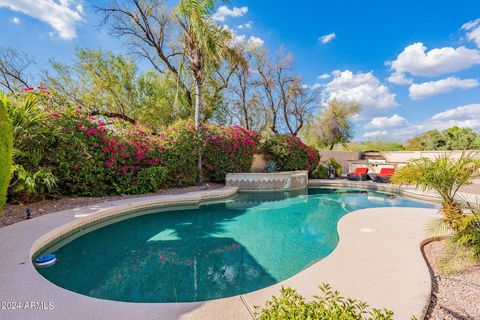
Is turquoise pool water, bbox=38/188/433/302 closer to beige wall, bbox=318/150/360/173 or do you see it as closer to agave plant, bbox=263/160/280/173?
agave plant, bbox=263/160/280/173

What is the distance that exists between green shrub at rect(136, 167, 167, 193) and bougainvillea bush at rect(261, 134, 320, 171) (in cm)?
708

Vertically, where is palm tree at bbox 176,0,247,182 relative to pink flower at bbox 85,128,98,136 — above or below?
above

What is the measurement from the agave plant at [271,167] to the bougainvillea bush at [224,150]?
1863mm

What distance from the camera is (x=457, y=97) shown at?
1733cm

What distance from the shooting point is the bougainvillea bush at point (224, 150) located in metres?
10.9

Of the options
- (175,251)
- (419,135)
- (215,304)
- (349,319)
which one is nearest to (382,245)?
(215,304)

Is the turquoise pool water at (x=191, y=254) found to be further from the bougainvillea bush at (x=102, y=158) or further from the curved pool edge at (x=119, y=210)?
the bougainvillea bush at (x=102, y=158)

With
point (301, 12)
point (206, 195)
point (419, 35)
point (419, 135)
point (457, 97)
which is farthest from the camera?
point (419, 135)

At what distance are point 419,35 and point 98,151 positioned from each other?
662 inches

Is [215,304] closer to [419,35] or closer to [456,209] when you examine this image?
[456,209]

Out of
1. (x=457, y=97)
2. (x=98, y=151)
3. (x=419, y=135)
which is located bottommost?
(x=98, y=151)

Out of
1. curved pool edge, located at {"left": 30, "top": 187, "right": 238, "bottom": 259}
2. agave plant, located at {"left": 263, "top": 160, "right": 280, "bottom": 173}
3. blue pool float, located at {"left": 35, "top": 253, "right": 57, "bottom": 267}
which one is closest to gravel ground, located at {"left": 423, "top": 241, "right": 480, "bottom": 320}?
blue pool float, located at {"left": 35, "top": 253, "right": 57, "bottom": 267}

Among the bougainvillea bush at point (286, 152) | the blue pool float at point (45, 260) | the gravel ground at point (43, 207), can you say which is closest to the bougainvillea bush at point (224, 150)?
the bougainvillea bush at point (286, 152)

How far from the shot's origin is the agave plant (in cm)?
1341
